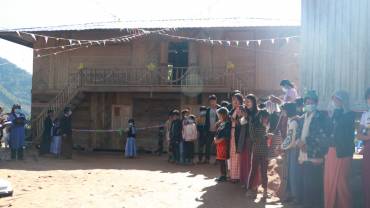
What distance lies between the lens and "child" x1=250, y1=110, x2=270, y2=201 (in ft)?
23.7

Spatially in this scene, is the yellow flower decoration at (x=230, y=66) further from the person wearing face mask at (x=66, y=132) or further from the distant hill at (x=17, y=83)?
the distant hill at (x=17, y=83)

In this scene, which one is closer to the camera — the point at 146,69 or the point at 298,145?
the point at 298,145

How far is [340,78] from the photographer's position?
759 cm

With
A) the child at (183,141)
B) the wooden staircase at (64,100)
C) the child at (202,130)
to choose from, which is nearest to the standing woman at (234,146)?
the child at (202,130)

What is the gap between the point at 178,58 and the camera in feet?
63.0

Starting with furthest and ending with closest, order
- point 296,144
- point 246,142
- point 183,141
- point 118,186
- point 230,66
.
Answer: point 230,66 < point 183,141 < point 118,186 < point 246,142 < point 296,144

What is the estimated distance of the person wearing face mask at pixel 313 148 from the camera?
611 centimetres

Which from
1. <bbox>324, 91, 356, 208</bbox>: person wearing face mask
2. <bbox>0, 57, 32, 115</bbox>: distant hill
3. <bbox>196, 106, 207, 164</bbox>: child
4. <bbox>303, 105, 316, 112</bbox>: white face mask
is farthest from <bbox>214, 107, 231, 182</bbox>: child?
<bbox>0, 57, 32, 115</bbox>: distant hill

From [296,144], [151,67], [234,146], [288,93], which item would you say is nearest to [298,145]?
[296,144]

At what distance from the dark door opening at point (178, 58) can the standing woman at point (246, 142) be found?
9776mm

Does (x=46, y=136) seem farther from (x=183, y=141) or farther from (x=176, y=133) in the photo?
(x=183, y=141)

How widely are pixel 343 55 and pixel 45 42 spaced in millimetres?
13971

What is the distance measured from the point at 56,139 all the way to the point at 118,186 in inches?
268

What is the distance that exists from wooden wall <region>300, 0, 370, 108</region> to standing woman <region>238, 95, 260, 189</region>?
1370 millimetres
